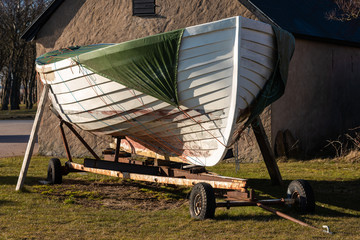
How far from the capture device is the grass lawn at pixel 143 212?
617cm

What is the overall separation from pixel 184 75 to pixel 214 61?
480mm

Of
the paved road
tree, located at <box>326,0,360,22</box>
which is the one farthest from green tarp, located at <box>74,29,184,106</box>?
the paved road

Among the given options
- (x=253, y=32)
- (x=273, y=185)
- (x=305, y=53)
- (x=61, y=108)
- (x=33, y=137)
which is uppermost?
(x=305, y=53)

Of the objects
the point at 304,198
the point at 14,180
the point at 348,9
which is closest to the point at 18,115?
the point at 14,180

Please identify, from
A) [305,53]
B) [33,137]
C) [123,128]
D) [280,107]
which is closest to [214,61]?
[123,128]

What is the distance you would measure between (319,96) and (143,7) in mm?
5741

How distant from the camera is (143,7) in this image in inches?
530

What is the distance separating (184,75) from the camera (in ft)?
22.9

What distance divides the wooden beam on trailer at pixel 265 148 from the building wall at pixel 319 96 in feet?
11.9

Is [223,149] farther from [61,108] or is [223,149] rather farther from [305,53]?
[305,53]

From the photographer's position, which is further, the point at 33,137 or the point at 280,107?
the point at 280,107

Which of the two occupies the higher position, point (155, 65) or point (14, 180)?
point (155, 65)

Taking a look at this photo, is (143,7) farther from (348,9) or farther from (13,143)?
(13,143)

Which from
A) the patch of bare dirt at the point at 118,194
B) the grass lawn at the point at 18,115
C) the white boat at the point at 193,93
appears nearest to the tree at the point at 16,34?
the grass lawn at the point at 18,115
